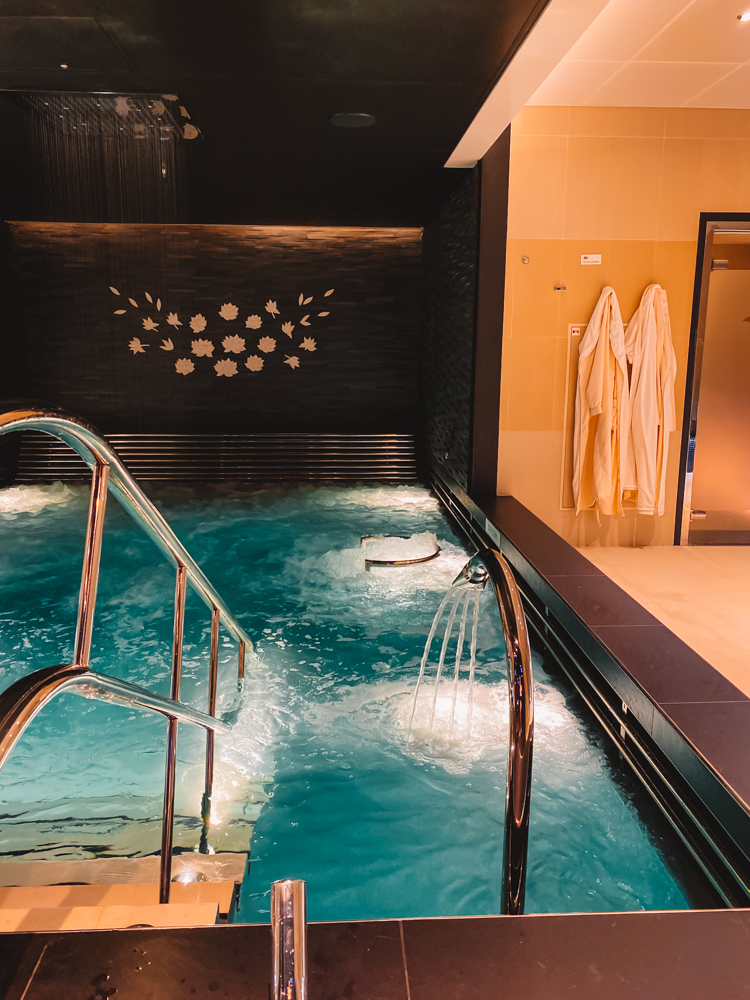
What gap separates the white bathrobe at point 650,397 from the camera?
5.02 m

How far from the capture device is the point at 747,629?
3672 mm

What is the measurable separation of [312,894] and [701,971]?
46.2 inches

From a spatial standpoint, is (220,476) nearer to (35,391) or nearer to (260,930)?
(35,391)

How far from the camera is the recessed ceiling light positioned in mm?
4008

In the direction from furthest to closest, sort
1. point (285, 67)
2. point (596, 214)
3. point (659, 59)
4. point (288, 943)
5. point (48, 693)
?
point (596, 214) → point (659, 59) → point (285, 67) → point (48, 693) → point (288, 943)

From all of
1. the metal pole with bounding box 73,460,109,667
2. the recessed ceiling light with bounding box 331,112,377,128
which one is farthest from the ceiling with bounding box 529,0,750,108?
the metal pole with bounding box 73,460,109,667

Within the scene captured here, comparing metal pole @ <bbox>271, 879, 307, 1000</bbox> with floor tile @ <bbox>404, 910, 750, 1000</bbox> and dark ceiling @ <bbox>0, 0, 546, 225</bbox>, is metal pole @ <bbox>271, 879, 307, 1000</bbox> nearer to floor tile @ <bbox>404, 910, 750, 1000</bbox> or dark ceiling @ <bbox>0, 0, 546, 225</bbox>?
floor tile @ <bbox>404, 910, 750, 1000</bbox>

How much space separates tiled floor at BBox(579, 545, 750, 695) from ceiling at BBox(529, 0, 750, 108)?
10.0ft

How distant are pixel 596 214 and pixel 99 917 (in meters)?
5.07

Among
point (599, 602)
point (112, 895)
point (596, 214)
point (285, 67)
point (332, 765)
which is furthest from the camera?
point (596, 214)

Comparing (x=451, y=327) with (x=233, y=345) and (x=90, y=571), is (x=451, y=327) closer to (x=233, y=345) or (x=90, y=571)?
(x=233, y=345)

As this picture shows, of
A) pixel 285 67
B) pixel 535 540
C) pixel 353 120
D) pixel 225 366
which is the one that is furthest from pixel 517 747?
pixel 225 366

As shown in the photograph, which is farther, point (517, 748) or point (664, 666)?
point (664, 666)

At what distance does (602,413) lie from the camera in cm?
514
